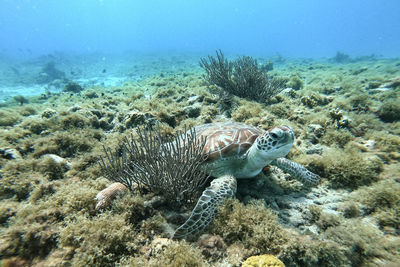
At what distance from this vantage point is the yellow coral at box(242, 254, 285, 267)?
5.65 feet

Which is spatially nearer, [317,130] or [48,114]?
[317,130]

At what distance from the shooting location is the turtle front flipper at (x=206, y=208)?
7.11ft

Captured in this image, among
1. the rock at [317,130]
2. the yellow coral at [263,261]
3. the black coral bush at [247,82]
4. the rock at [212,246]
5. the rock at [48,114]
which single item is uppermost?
the black coral bush at [247,82]

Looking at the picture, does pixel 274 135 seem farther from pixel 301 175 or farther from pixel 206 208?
pixel 206 208

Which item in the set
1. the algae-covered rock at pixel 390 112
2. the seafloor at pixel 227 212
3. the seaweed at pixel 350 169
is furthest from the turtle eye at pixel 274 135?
the algae-covered rock at pixel 390 112

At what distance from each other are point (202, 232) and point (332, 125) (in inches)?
172

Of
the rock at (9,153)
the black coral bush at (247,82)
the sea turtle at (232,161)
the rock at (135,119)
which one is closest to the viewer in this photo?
the sea turtle at (232,161)

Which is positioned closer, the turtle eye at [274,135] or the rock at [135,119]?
the turtle eye at [274,135]

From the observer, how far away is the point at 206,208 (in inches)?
89.8

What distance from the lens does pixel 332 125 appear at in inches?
176

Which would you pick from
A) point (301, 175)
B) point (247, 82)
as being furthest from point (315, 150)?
point (247, 82)

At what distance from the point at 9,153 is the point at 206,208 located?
449 centimetres

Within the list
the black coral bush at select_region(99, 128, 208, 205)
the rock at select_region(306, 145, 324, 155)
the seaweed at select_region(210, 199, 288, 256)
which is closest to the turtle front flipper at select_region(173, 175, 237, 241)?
the seaweed at select_region(210, 199, 288, 256)

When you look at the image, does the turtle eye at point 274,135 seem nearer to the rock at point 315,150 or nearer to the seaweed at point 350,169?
the seaweed at point 350,169
